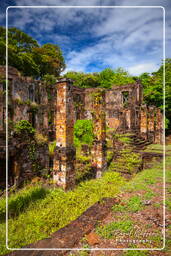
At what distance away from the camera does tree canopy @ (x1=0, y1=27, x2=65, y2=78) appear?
66.9ft

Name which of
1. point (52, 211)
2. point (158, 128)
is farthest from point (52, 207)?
point (158, 128)

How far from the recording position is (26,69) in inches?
886

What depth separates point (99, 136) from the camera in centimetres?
855

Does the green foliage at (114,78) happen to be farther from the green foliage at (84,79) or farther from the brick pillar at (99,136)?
the brick pillar at (99,136)

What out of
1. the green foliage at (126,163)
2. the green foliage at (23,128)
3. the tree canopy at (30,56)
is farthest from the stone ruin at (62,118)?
the tree canopy at (30,56)

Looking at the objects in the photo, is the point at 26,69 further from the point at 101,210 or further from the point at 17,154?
the point at 101,210

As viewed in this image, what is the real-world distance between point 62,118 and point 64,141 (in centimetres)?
98

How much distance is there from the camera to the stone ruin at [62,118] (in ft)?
20.5

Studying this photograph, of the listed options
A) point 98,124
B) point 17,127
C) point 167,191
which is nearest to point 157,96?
point 98,124

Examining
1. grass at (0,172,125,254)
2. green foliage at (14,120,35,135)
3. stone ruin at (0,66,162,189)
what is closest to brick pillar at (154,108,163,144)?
stone ruin at (0,66,162,189)

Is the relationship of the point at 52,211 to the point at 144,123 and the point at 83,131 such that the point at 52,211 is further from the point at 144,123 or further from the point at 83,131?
the point at 144,123

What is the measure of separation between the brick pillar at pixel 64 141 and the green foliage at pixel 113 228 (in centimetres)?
285

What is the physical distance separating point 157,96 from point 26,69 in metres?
19.7

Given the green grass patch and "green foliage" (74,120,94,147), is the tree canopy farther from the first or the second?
the green grass patch
